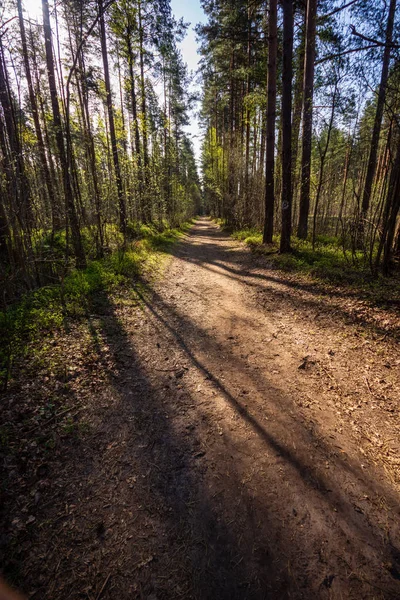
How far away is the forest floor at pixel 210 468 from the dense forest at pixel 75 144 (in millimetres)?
2279

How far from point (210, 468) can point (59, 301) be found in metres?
4.61

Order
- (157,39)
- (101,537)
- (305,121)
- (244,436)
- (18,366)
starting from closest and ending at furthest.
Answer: (101,537)
(244,436)
(18,366)
(305,121)
(157,39)

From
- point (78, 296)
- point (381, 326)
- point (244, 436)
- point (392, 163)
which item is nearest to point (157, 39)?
point (392, 163)

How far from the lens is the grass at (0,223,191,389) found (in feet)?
12.7

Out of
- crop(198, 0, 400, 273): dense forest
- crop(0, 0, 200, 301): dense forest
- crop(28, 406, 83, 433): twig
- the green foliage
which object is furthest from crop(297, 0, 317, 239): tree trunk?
crop(28, 406, 83, 433): twig

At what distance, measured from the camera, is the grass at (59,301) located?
3.86m

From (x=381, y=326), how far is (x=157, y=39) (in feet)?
58.6

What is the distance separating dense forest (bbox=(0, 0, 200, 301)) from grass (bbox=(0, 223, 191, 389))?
436 millimetres

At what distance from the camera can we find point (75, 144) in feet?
27.5

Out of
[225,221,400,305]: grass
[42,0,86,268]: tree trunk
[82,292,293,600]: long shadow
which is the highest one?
[42,0,86,268]: tree trunk

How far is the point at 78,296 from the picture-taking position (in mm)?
5758

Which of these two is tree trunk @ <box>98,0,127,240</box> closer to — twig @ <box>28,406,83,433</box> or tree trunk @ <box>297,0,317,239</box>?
tree trunk @ <box>297,0,317,239</box>

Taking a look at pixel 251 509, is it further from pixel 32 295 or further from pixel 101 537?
pixel 32 295

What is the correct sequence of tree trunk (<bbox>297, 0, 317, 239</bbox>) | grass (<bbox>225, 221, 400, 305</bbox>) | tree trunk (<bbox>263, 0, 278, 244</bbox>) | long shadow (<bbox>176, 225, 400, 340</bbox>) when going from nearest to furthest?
long shadow (<bbox>176, 225, 400, 340</bbox>) → grass (<bbox>225, 221, 400, 305</bbox>) → tree trunk (<bbox>297, 0, 317, 239</bbox>) → tree trunk (<bbox>263, 0, 278, 244</bbox>)
